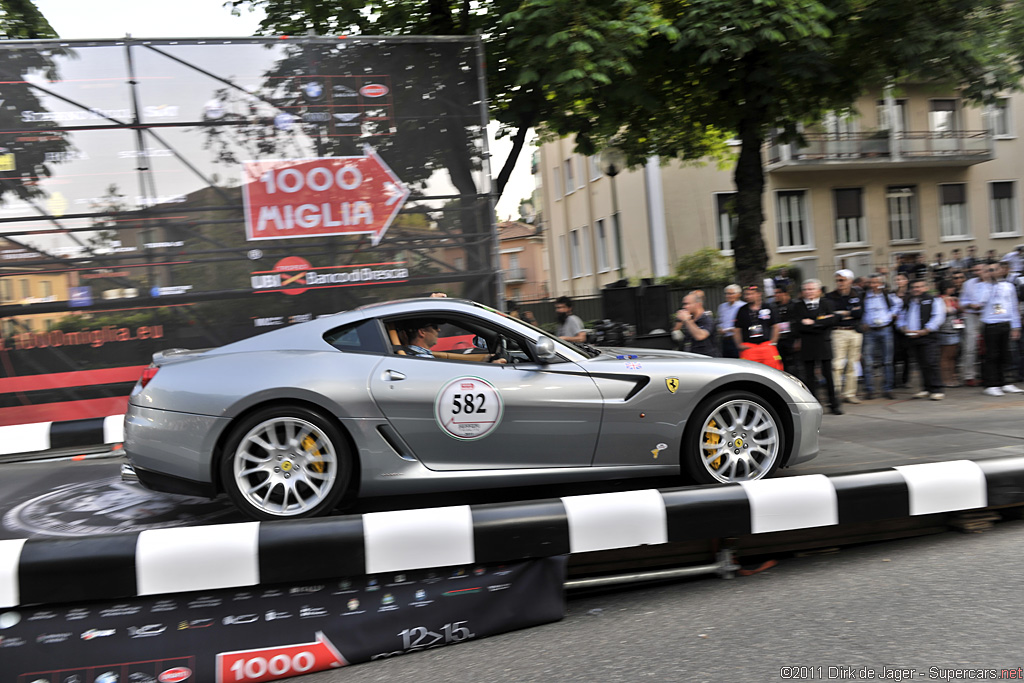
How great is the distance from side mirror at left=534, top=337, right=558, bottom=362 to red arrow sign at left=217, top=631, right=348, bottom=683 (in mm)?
2165

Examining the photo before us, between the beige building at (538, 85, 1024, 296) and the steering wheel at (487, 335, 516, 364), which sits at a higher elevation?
the beige building at (538, 85, 1024, 296)

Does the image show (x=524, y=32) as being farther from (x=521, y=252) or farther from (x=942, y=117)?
(x=521, y=252)

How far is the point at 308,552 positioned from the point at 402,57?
21.1 feet

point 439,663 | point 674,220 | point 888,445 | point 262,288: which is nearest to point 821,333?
point 888,445

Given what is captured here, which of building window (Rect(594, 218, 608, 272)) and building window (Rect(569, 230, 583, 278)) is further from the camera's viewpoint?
building window (Rect(569, 230, 583, 278))

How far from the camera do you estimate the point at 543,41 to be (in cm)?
905

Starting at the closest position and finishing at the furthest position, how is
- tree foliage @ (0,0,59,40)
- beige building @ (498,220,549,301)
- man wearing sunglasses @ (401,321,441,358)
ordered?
man wearing sunglasses @ (401,321,441,358), tree foliage @ (0,0,59,40), beige building @ (498,220,549,301)

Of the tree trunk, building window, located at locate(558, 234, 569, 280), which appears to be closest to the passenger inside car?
the tree trunk

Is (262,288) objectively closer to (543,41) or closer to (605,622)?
(543,41)

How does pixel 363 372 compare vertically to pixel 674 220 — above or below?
below

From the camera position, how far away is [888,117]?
93.9ft

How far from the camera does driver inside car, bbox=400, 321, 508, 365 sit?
5.02 m

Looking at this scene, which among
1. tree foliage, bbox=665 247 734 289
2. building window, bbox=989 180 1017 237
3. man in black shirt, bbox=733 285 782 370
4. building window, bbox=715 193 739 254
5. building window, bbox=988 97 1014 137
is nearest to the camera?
man in black shirt, bbox=733 285 782 370

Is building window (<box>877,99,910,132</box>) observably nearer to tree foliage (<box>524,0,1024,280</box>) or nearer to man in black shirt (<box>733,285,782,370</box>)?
tree foliage (<box>524,0,1024,280</box>)
